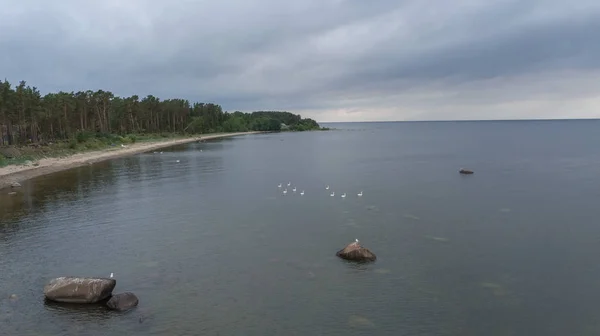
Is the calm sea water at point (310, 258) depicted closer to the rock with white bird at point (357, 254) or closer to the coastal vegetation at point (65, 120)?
the rock with white bird at point (357, 254)

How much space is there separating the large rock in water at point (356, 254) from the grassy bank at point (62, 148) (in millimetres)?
63192

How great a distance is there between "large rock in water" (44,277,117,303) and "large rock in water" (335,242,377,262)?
1298 centimetres

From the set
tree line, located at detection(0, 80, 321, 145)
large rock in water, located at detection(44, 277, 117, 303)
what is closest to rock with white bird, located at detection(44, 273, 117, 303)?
large rock in water, located at detection(44, 277, 117, 303)

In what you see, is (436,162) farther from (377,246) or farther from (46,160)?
(46,160)

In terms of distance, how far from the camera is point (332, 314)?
21047mm

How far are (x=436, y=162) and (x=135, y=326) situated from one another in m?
75.9

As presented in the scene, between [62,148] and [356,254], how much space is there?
296 ft

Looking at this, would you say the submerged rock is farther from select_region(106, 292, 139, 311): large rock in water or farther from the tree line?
the tree line

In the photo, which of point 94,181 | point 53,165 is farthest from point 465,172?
point 53,165

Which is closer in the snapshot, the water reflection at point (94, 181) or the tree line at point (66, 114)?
the water reflection at point (94, 181)

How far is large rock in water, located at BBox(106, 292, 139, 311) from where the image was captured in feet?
70.0

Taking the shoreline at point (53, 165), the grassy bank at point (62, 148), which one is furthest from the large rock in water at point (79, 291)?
the grassy bank at point (62, 148)

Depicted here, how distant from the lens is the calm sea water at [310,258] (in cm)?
2042

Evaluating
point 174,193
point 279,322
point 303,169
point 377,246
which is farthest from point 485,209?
point 303,169
